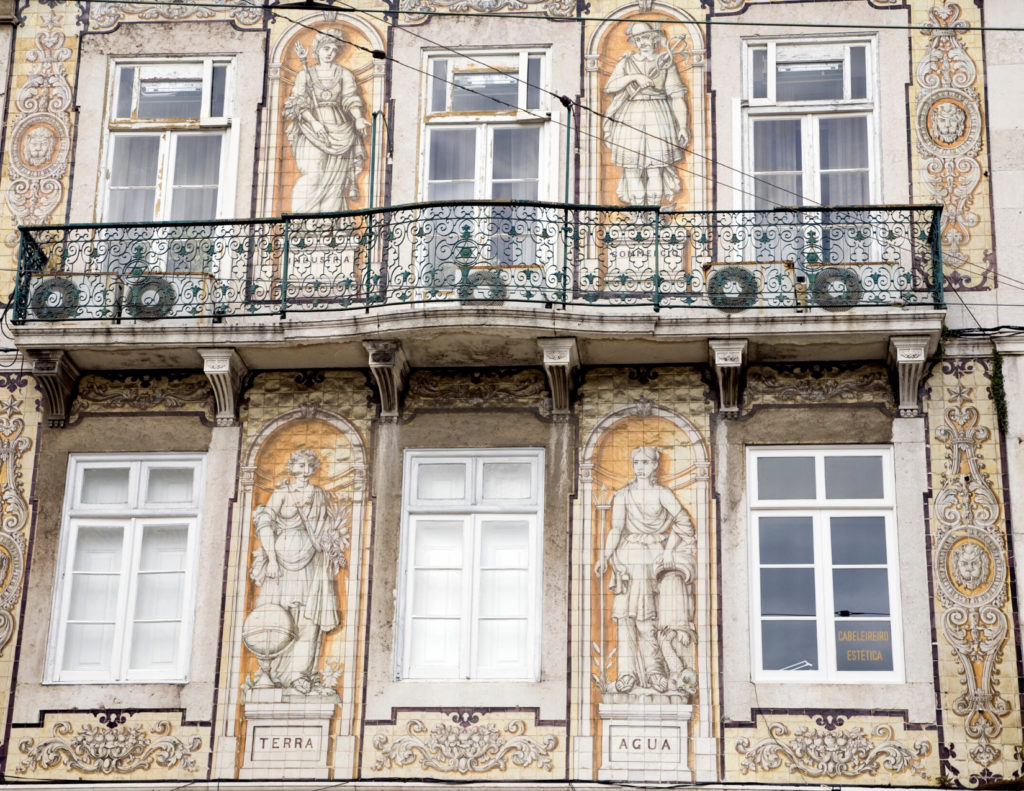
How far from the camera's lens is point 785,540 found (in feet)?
55.1

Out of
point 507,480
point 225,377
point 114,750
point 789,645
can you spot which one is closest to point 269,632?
point 114,750

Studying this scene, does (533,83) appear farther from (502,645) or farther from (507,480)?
(502,645)

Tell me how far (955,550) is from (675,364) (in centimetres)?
291

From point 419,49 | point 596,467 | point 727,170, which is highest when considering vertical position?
point 419,49

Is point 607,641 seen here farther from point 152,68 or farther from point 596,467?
point 152,68

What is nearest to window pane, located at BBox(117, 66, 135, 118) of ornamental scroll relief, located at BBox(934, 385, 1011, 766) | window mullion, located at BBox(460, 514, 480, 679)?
window mullion, located at BBox(460, 514, 480, 679)

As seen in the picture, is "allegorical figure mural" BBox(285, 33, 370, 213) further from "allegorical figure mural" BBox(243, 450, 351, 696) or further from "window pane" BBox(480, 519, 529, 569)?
"window pane" BBox(480, 519, 529, 569)

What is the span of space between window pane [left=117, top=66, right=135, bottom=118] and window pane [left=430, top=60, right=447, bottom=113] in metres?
2.93

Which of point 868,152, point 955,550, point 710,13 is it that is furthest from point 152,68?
point 955,550

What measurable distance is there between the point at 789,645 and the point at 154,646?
546 centimetres

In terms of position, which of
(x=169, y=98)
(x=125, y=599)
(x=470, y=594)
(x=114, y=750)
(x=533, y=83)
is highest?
(x=533, y=83)

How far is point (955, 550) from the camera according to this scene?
16484 millimetres

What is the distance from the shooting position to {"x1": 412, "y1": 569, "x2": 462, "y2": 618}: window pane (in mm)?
16812

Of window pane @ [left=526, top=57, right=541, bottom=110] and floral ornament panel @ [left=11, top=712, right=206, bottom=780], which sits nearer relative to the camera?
floral ornament panel @ [left=11, top=712, right=206, bottom=780]
